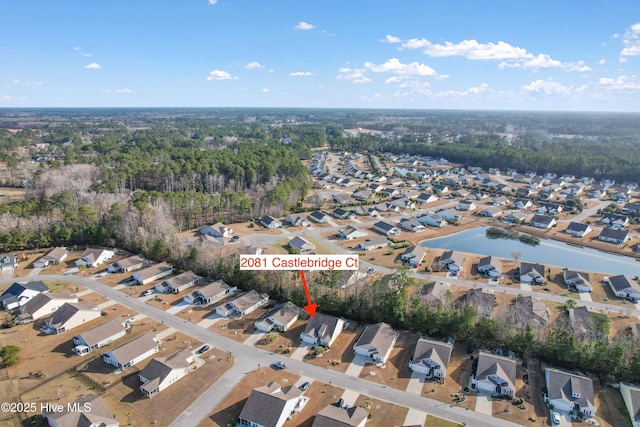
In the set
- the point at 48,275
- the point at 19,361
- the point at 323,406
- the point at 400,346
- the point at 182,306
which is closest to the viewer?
the point at 323,406

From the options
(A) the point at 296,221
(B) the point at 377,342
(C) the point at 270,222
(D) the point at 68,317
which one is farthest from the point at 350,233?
(D) the point at 68,317

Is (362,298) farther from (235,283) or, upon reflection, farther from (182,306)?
(182,306)

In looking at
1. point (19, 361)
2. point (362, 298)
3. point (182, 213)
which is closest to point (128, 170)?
point (182, 213)

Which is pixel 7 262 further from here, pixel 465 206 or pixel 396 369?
pixel 465 206

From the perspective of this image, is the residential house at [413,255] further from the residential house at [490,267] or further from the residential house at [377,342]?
the residential house at [377,342]


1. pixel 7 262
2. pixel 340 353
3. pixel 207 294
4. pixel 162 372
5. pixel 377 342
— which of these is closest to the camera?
pixel 162 372

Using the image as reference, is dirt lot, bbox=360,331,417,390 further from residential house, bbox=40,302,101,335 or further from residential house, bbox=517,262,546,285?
residential house, bbox=40,302,101,335

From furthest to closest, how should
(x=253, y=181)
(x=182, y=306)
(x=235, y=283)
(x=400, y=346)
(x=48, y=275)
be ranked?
(x=253, y=181) < (x=48, y=275) < (x=235, y=283) < (x=182, y=306) < (x=400, y=346)
